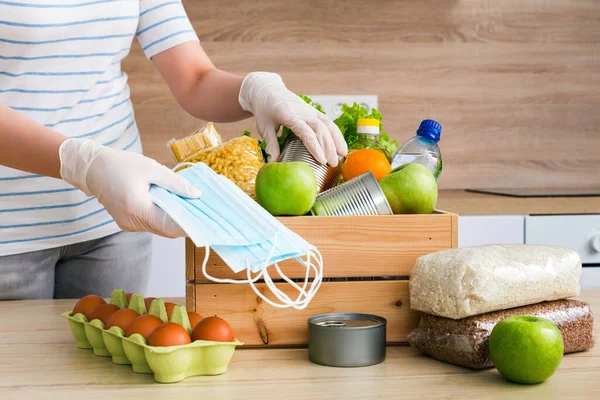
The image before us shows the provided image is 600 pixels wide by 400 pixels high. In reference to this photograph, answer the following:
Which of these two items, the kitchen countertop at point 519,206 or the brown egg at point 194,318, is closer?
the brown egg at point 194,318

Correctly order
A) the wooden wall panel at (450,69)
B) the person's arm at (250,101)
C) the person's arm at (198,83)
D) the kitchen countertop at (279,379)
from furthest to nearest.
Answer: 1. the wooden wall panel at (450,69)
2. the person's arm at (198,83)
3. the person's arm at (250,101)
4. the kitchen countertop at (279,379)

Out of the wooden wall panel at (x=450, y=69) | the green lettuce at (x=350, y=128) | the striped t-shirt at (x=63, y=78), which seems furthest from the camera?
the wooden wall panel at (x=450, y=69)

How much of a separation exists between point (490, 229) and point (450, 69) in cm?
79

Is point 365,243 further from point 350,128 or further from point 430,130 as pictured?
point 350,128

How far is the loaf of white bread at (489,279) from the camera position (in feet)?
2.89

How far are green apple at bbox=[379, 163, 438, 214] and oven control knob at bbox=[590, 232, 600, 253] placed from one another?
1.29m

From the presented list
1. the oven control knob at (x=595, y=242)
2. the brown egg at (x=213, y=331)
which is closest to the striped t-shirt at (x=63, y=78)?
the brown egg at (x=213, y=331)

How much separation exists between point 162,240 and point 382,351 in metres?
1.37

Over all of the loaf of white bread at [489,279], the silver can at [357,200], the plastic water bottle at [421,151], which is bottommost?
the loaf of white bread at [489,279]

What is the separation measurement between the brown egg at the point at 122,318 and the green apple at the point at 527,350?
0.44 m

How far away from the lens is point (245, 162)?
1.05m

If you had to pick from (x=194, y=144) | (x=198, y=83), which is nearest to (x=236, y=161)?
(x=194, y=144)

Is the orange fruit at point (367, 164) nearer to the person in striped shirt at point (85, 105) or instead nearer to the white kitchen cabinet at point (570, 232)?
the person in striped shirt at point (85, 105)

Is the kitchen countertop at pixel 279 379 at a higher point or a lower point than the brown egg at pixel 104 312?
lower
